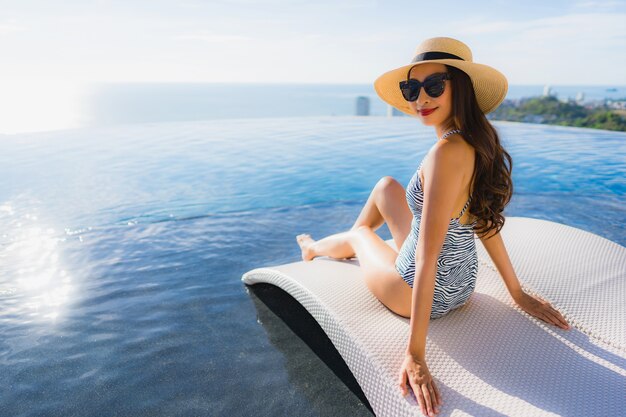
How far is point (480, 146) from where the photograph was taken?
79.5 inches

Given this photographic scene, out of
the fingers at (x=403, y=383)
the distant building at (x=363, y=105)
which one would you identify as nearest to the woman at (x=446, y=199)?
the fingers at (x=403, y=383)

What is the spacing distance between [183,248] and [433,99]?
10.8ft

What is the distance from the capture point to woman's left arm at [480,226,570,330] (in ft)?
7.97

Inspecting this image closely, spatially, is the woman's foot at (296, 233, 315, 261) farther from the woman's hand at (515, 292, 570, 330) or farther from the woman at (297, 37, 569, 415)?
the woman's hand at (515, 292, 570, 330)

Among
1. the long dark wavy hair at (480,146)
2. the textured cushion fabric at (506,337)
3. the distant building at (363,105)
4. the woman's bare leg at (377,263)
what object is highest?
the long dark wavy hair at (480,146)

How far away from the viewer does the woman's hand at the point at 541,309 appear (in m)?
2.40

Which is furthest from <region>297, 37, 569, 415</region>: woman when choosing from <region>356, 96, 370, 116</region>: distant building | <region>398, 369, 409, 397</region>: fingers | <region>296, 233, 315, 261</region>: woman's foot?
<region>356, 96, 370, 116</region>: distant building

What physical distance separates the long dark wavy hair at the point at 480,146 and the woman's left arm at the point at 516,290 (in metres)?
0.35

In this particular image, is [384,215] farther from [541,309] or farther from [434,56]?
[434,56]

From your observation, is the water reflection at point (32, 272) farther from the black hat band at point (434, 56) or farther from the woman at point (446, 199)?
the black hat band at point (434, 56)

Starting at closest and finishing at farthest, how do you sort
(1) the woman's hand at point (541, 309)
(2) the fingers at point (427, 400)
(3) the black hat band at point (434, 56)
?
(2) the fingers at point (427, 400), (3) the black hat band at point (434, 56), (1) the woman's hand at point (541, 309)

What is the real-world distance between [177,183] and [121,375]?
5.48 meters

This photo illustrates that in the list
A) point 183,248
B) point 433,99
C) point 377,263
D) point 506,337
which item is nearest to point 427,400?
point 506,337

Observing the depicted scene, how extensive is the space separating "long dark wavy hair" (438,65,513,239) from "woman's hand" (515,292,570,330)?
684mm
